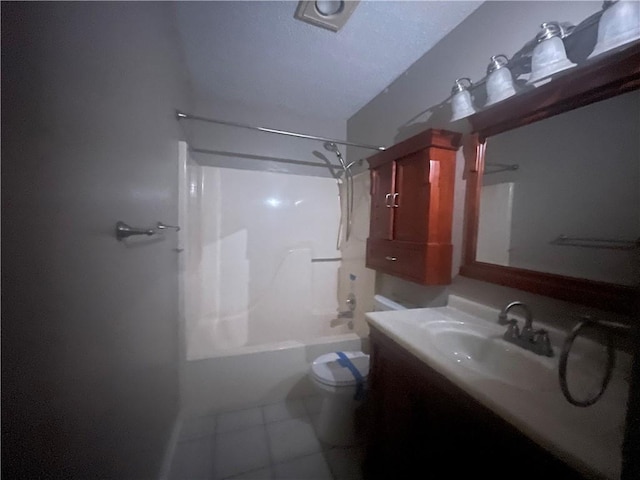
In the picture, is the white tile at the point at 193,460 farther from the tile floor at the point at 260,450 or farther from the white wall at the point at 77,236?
the white wall at the point at 77,236

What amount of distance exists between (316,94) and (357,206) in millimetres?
945

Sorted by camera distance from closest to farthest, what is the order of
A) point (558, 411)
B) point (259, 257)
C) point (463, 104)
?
point (558, 411)
point (463, 104)
point (259, 257)

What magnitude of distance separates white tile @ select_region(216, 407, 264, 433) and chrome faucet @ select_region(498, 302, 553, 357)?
145 cm

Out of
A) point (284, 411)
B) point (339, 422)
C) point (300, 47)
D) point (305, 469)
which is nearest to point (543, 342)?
point (339, 422)

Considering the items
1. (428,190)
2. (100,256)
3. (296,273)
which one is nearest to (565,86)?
(428,190)

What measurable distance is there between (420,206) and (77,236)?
1241 mm

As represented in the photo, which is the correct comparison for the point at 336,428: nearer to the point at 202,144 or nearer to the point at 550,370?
the point at 550,370

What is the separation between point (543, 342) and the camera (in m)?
0.76

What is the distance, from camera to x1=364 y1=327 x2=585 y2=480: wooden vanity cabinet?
1.63ft

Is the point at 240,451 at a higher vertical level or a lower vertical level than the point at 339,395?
lower

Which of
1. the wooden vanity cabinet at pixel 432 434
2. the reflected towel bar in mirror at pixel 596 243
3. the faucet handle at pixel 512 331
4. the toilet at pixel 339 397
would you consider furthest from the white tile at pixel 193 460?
the reflected towel bar in mirror at pixel 596 243

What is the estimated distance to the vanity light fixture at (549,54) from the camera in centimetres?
73

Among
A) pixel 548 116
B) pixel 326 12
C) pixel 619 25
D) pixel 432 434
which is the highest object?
pixel 326 12

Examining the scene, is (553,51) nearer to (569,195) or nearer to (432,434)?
(569,195)
